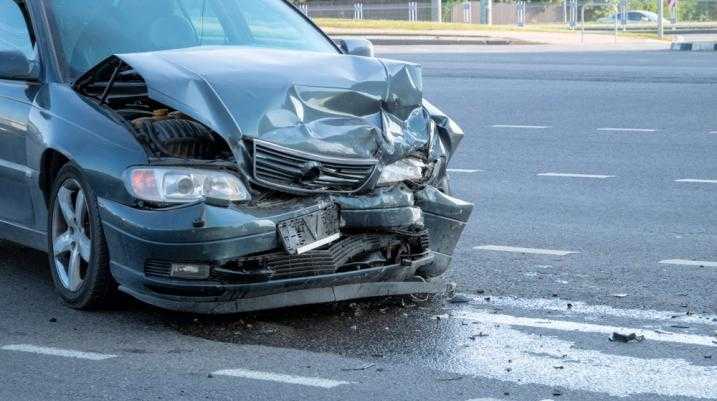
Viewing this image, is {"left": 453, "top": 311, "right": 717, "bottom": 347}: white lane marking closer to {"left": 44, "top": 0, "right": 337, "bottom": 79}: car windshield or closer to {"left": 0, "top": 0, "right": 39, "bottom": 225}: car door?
{"left": 44, "top": 0, "right": 337, "bottom": 79}: car windshield

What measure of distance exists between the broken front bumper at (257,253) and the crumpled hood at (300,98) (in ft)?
0.93

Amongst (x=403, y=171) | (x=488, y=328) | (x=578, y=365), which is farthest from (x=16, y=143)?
(x=578, y=365)

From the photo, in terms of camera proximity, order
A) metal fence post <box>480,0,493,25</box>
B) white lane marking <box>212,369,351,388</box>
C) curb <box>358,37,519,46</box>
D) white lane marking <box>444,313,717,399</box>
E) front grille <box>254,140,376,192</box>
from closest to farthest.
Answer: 1. white lane marking <box>444,313,717,399</box>
2. white lane marking <box>212,369,351,388</box>
3. front grille <box>254,140,376,192</box>
4. curb <box>358,37,519,46</box>
5. metal fence post <box>480,0,493,25</box>

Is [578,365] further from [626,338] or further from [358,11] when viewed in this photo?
[358,11]

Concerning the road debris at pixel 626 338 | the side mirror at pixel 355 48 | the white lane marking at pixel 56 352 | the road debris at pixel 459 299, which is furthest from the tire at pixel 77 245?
the road debris at pixel 626 338

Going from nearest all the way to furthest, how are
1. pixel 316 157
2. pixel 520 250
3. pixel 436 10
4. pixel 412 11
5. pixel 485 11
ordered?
pixel 316 157 → pixel 520 250 → pixel 485 11 → pixel 436 10 → pixel 412 11

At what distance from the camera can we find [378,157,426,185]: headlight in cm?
636

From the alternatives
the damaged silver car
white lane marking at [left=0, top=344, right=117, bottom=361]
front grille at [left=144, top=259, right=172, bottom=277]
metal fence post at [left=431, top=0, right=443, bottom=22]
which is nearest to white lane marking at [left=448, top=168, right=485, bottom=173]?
the damaged silver car

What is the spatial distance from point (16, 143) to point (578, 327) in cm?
297

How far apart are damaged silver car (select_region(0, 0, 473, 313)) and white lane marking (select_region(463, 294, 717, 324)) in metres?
0.38

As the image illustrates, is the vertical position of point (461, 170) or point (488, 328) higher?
point (488, 328)

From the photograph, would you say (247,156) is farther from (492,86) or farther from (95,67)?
(492,86)

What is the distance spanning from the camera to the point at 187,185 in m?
6.04

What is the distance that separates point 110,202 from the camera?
6.21 meters
